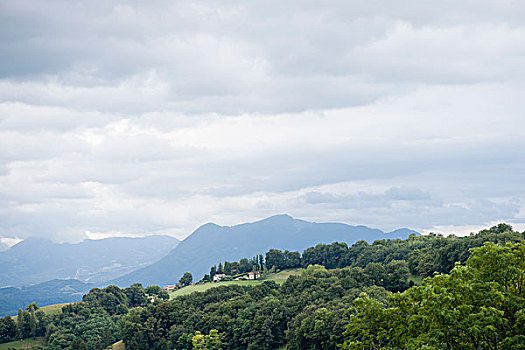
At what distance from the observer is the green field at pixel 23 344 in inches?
4989

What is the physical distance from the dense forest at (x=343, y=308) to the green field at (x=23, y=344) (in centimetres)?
223

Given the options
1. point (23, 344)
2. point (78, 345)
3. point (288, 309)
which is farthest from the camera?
point (23, 344)

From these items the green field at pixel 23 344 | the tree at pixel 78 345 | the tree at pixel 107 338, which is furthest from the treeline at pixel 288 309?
the green field at pixel 23 344

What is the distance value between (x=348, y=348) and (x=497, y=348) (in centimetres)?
1080

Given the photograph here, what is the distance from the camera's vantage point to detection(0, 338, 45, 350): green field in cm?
12671

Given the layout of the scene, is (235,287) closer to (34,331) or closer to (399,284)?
(399,284)

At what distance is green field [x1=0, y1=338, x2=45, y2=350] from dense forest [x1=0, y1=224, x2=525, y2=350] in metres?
2.23

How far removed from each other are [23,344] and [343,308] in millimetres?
99567

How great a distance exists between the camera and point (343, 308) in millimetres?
71938

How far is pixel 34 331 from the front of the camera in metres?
132

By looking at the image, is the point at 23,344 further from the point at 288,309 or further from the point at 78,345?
the point at 288,309

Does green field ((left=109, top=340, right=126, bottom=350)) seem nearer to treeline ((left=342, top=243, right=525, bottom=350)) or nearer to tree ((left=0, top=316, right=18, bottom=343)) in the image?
tree ((left=0, top=316, right=18, bottom=343))

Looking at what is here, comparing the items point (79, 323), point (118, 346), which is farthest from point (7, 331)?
point (118, 346)

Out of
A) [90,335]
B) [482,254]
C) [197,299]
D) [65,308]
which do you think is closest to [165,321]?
[197,299]
